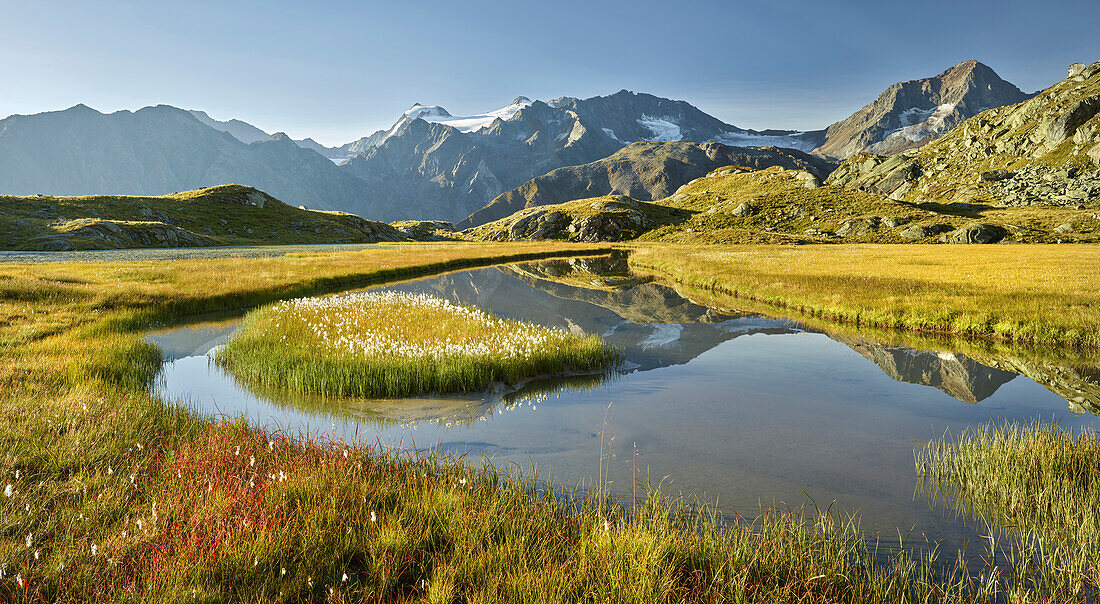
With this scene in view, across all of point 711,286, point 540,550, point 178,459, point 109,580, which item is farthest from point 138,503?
point 711,286

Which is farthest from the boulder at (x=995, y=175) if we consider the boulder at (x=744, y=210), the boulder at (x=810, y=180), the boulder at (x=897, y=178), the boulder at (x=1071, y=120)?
the boulder at (x=744, y=210)

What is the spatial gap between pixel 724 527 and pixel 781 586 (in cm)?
124

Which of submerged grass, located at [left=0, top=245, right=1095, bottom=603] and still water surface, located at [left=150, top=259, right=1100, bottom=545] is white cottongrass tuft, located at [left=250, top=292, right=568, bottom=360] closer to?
still water surface, located at [left=150, top=259, right=1100, bottom=545]

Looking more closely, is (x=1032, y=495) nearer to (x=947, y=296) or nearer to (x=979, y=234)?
(x=947, y=296)

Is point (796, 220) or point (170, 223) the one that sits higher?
point (796, 220)

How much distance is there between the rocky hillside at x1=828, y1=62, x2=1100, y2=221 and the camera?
13125cm

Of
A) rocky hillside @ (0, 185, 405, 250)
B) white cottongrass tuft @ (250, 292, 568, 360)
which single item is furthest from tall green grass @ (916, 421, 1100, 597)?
rocky hillside @ (0, 185, 405, 250)

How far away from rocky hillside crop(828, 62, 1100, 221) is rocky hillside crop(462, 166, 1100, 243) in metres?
23.5

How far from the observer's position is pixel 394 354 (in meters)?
13.4

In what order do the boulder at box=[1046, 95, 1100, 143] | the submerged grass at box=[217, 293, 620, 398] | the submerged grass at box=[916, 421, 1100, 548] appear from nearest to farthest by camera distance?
the submerged grass at box=[916, 421, 1100, 548] < the submerged grass at box=[217, 293, 620, 398] < the boulder at box=[1046, 95, 1100, 143]

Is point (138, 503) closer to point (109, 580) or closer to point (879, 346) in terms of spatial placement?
point (109, 580)

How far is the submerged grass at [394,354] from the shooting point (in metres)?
12.1

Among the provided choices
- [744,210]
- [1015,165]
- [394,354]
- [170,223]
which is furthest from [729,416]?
[1015,165]

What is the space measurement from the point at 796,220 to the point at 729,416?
131855 millimetres
